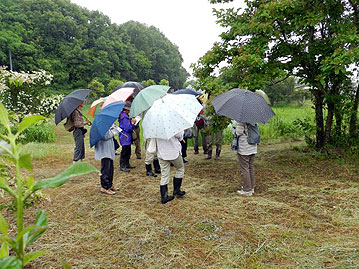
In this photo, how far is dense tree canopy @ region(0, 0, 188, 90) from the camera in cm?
3117

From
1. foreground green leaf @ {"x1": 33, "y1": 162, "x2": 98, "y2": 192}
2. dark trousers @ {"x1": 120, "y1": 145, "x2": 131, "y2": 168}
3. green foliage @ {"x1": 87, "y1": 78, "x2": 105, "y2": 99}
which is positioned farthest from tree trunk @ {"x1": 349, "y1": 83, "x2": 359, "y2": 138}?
green foliage @ {"x1": 87, "y1": 78, "x2": 105, "y2": 99}

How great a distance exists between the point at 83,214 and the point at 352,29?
5.02m

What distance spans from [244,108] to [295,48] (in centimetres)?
255

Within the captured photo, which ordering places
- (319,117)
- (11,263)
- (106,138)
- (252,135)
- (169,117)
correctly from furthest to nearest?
(319,117), (106,138), (252,135), (169,117), (11,263)

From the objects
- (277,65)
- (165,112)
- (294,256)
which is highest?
(277,65)

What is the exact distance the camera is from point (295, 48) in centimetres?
543

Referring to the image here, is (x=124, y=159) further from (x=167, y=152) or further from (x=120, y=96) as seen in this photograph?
(x=167, y=152)

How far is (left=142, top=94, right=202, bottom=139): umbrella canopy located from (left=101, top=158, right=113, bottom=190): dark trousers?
3.12ft

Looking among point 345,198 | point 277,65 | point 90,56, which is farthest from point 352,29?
point 90,56

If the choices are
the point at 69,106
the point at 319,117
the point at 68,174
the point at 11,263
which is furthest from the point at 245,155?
the point at 11,263

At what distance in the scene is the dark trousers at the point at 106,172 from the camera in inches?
168

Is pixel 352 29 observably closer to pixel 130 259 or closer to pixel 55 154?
pixel 130 259

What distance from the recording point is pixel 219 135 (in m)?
6.50

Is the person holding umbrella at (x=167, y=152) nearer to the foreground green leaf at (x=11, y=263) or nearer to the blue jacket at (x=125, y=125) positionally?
the blue jacket at (x=125, y=125)
